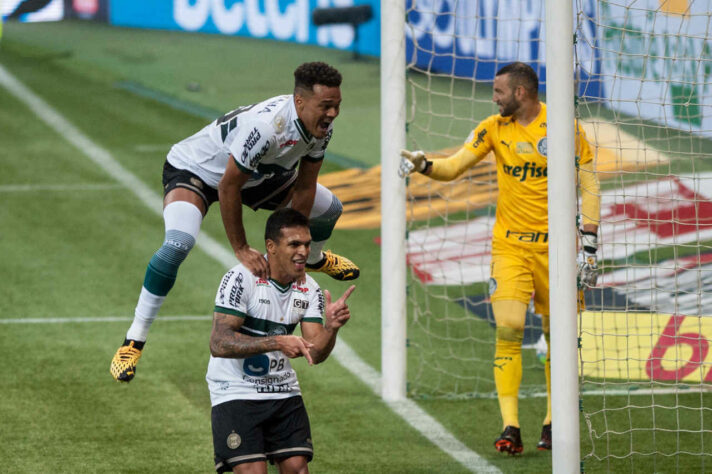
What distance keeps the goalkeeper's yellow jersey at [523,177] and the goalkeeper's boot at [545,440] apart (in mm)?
1208

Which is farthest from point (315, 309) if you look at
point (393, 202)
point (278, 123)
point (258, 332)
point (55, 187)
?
point (55, 187)

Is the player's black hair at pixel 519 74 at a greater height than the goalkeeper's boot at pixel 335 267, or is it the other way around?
the player's black hair at pixel 519 74

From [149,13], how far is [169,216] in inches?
809

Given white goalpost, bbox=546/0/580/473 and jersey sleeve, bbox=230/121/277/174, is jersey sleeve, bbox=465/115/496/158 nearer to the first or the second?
white goalpost, bbox=546/0/580/473

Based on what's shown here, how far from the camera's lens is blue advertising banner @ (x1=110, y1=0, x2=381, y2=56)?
23641mm

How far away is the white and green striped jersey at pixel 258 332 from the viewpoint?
6.06 meters

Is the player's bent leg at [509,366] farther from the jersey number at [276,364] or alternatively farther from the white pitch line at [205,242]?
the jersey number at [276,364]

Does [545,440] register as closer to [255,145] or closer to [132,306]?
[255,145]

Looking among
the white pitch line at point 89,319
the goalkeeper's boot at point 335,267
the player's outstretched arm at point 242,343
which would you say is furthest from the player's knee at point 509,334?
the white pitch line at point 89,319

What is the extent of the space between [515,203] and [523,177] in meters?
0.18

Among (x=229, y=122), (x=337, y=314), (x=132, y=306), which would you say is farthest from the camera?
(x=132, y=306)

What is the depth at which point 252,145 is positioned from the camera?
6.48 m

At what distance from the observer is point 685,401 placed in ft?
29.7

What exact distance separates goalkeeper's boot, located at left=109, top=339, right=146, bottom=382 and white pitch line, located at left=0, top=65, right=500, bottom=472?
220 cm
